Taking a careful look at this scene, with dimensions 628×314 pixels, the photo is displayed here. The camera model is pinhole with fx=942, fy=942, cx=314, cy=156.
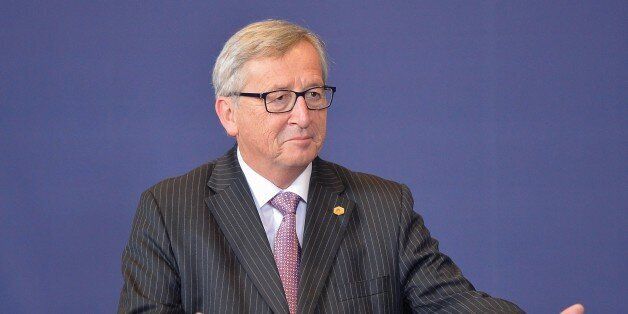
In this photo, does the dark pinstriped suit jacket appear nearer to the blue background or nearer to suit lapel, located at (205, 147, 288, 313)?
suit lapel, located at (205, 147, 288, 313)

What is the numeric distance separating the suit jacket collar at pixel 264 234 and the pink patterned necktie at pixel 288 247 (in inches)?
1.3

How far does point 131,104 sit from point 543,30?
71.0 inches

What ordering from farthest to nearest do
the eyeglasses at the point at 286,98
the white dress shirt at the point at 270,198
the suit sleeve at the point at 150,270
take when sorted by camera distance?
the white dress shirt at the point at 270,198 < the eyeglasses at the point at 286,98 < the suit sleeve at the point at 150,270

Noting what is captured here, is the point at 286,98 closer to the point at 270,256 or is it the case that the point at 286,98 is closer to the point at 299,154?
the point at 299,154

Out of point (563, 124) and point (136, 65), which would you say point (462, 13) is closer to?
point (563, 124)

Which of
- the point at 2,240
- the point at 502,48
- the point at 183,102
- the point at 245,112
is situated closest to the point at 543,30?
the point at 502,48

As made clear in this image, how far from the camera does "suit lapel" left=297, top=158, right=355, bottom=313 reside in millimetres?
2625

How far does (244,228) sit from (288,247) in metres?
0.14

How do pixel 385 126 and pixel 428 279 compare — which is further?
pixel 385 126

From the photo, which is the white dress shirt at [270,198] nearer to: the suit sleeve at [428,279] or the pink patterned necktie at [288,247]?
the pink patterned necktie at [288,247]

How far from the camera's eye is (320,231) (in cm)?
273

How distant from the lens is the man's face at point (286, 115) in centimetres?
265

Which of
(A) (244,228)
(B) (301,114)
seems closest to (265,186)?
(A) (244,228)

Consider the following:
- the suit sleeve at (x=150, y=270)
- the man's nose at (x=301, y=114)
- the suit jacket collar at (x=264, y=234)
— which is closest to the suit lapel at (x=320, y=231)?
the suit jacket collar at (x=264, y=234)
